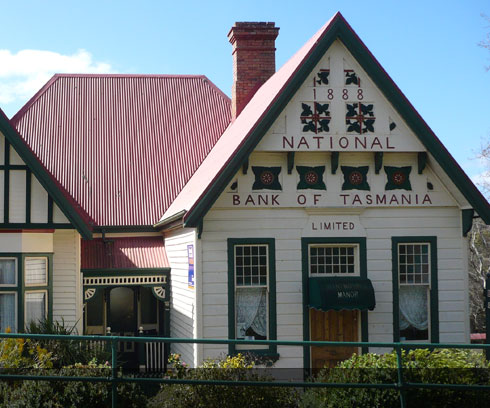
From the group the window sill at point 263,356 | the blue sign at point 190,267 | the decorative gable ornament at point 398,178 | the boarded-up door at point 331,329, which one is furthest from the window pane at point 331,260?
the blue sign at point 190,267

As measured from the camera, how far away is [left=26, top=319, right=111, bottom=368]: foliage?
1423 centimetres

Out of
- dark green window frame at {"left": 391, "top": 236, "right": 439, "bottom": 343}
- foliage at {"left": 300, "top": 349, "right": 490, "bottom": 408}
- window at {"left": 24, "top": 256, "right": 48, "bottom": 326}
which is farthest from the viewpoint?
window at {"left": 24, "top": 256, "right": 48, "bottom": 326}

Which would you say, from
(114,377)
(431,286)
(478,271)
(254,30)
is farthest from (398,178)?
(478,271)

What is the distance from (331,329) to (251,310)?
5.97 feet

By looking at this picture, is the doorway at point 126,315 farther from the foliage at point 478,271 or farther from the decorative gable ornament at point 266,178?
the foliage at point 478,271

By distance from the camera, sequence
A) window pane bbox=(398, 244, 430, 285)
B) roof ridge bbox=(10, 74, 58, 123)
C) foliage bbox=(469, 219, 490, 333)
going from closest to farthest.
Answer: window pane bbox=(398, 244, 430, 285), roof ridge bbox=(10, 74, 58, 123), foliage bbox=(469, 219, 490, 333)

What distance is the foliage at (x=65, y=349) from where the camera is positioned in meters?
14.2

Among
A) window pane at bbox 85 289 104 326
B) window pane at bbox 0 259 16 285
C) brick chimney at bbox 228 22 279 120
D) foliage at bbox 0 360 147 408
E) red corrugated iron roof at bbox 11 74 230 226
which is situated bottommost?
foliage at bbox 0 360 147 408

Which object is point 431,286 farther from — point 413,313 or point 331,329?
point 331,329

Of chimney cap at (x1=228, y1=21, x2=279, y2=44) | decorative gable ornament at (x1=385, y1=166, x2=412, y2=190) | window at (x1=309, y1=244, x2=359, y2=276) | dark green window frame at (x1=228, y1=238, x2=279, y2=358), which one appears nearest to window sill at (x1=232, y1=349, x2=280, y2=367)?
dark green window frame at (x1=228, y1=238, x2=279, y2=358)

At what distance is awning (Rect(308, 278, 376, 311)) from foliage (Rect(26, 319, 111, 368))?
4622mm

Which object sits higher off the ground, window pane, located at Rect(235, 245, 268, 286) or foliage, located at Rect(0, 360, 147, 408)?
window pane, located at Rect(235, 245, 268, 286)

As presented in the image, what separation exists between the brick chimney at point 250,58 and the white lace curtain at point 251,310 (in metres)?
7.58

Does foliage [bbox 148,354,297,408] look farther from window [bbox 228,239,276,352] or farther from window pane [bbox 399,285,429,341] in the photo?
window pane [bbox 399,285,429,341]
